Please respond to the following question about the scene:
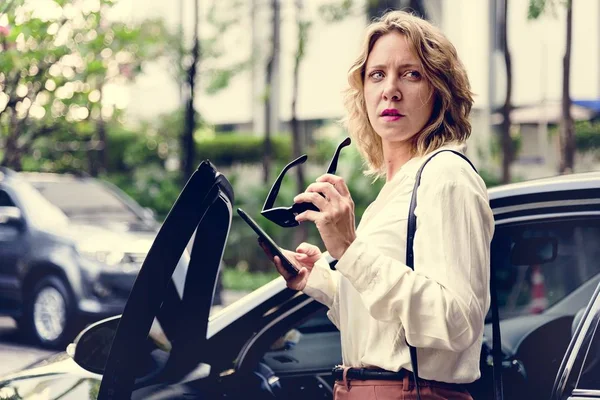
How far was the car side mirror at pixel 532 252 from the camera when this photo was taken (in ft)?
9.26

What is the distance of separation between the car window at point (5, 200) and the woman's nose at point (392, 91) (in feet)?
23.7

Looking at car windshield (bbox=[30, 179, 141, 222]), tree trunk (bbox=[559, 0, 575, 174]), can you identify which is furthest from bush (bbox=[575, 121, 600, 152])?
car windshield (bbox=[30, 179, 141, 222])

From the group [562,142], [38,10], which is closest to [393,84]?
[38,10]

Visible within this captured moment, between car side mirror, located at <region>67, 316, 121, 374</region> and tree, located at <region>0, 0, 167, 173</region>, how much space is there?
6.57 ft

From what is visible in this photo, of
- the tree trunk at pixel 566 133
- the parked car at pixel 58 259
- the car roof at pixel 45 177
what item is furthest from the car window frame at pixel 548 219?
the car roof at pixel 45 177

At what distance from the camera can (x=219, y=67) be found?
578 inches

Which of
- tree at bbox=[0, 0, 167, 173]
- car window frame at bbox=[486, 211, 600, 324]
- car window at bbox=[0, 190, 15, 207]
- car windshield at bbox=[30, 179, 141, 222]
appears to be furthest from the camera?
car windshield at bbox=[30, 179, 141, 222]

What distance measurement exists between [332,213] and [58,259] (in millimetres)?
6765

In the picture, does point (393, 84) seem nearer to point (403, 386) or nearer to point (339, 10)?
point (403, 386)

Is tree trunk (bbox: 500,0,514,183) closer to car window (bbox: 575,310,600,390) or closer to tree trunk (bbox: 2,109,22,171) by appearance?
tree trunk (bbox: 2,109,22,171)

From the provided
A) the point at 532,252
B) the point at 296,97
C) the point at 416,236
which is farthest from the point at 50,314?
the point at 416,236

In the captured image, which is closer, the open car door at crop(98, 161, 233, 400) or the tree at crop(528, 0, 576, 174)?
the open car door at crop(98, 161, 233, 400)

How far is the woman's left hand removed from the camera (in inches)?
69.4

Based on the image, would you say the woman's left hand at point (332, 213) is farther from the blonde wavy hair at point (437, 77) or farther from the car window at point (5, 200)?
the car window at point (5, 200)
